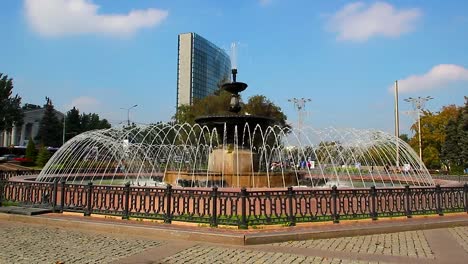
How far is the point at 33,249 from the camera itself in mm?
7664

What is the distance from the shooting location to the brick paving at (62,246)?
275 inches

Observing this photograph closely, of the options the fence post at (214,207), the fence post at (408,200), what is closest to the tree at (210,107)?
the fence post at (408,200)

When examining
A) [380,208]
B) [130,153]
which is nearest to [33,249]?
[380,208]

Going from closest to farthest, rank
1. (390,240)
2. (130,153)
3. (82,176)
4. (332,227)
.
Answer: (390,240)
(332,227)
(82,176)
(130,153)

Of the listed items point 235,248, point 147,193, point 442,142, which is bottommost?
point 235,248

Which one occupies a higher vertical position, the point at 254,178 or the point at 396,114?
the point at 396,114

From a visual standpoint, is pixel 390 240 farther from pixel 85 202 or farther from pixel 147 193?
pixel 85 202

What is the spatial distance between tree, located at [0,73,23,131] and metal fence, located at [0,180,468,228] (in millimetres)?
60262

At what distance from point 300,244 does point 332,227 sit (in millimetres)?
1486

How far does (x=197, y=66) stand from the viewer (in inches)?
4003

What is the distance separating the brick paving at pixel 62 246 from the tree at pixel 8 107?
204ft

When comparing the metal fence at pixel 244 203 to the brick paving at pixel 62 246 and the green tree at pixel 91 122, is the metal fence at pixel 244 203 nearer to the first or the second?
the brick paving at pixel 62 246

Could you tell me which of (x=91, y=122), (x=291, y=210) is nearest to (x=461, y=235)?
(x=291, y=210)

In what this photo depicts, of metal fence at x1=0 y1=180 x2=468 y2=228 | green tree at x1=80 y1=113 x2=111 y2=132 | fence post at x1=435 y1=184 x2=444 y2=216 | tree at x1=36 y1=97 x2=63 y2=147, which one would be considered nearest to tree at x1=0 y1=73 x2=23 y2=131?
tree at x1=36 y1=97 x2=63 y2=147
